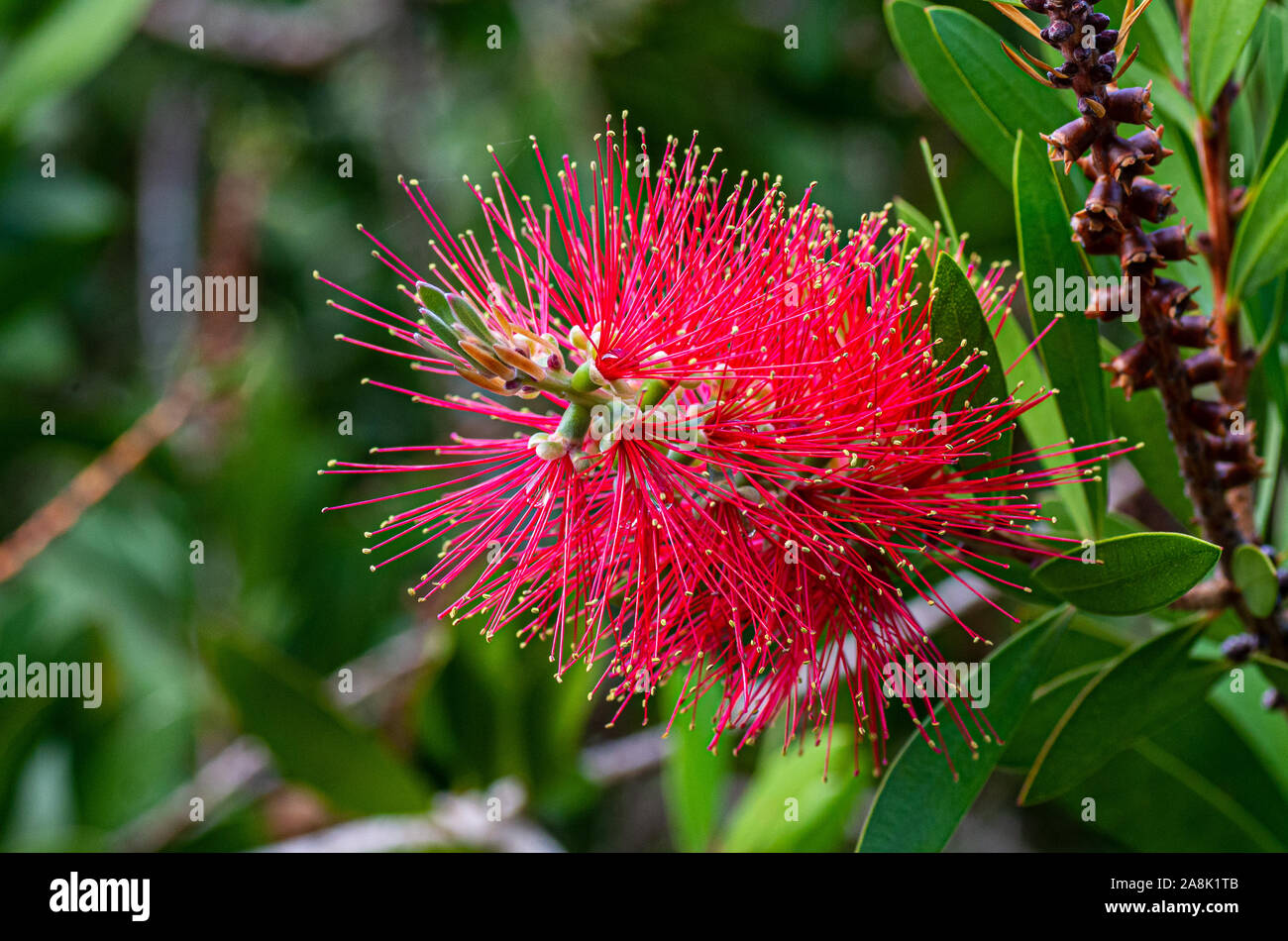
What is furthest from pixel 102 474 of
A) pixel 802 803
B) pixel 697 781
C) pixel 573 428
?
pixel 573 428

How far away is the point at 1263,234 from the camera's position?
3.80ft

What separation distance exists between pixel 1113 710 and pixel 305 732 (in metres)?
1.34

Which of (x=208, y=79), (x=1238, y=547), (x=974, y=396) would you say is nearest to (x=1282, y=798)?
(x=1238, y=547)

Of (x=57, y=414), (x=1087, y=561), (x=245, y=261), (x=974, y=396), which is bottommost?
(x=1087, y=561)

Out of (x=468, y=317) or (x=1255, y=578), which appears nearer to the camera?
(x=468, y=317)

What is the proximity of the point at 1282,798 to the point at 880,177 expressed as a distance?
2.63 meters

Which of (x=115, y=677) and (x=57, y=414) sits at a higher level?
(x=57, y=414)

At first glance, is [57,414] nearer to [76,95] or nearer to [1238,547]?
[76,95]

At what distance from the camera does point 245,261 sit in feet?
13.9

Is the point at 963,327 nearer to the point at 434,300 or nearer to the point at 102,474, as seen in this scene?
the point at 434,300

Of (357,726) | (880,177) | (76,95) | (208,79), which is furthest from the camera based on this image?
(76,95)

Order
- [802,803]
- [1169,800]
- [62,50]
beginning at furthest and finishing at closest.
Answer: [62,50] < [802,803] < [1169,800]

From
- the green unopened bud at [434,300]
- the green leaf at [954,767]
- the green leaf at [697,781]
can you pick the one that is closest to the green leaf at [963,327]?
the green leaf at [954,767]

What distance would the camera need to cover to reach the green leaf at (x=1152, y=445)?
126 cm
